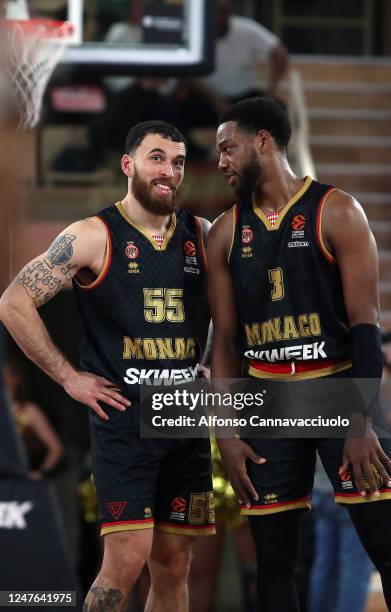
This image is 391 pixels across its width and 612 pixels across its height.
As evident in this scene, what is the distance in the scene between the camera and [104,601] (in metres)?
4.29

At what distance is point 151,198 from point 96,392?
0.81 metres

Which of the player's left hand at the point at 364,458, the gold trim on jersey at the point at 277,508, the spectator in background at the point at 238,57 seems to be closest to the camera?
the player's left hand at the point at 364,458

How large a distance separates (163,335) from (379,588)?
306 cm

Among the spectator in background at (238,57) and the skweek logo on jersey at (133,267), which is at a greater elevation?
the spectator in background at (238,57)

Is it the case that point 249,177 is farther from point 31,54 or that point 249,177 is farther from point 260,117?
point 31,54

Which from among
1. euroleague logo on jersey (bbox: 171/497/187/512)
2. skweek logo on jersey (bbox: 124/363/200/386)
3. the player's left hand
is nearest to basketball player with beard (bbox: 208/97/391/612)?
the player's left hand

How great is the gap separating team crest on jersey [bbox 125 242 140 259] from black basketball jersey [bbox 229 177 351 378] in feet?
1.28

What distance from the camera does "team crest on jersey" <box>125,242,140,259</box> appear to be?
451cm

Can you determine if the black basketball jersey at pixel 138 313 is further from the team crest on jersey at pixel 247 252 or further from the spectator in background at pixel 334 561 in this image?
the spectator in background at pixel 334 561

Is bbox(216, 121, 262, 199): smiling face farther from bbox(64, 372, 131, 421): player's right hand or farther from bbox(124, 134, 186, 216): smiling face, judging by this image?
bbox(64, 372, 131, 421): player's right hand

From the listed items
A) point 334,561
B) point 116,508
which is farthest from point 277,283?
point 334,561

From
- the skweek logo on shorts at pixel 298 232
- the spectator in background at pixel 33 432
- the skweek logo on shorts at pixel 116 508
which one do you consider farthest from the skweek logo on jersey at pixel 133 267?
the spectator in background at pixel 33 432

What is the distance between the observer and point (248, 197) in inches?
177

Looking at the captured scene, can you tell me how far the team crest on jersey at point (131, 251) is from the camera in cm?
451
